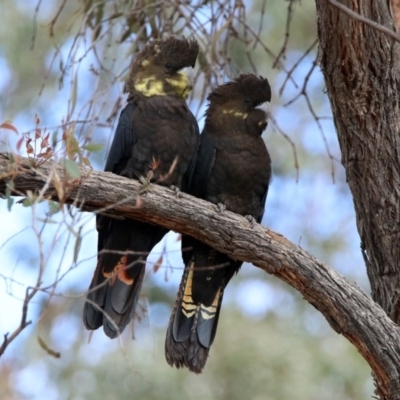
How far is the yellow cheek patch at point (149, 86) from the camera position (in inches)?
139

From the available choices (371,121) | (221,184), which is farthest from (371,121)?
(221,184)

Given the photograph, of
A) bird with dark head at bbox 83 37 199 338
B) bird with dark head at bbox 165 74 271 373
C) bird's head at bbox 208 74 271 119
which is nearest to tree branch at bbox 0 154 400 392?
bird with dark head at bbox 83 37 199 338

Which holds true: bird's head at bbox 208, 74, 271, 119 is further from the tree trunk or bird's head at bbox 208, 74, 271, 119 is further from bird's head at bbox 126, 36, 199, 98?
the tree trunk

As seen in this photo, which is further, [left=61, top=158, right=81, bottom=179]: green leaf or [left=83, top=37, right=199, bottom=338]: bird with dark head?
[left=83, top=37, right=199, bottom=338]: bird with dark head

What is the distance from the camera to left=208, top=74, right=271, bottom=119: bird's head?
368 cm

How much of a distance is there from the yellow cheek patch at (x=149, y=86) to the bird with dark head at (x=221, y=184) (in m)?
0.30

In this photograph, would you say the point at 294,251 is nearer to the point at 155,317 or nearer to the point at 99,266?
the point at 99,266

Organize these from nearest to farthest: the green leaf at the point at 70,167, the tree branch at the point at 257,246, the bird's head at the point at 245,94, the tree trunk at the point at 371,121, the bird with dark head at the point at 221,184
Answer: the green leaf at the point at 70,167
the tree branch at the point at 257,246
the tree trunk at the point at 371,121
the bird with dark head at the point at 221,184
the bird's head at the point at 245,94

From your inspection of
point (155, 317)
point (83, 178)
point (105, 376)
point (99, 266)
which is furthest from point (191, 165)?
point (155, 317)

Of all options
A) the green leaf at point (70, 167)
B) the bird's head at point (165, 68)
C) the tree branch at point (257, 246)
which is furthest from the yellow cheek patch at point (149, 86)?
the green leaf at point (70, 167)

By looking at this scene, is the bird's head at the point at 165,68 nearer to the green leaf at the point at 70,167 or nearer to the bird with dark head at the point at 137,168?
the bird with dark head at the point at 137,168

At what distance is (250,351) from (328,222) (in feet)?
5.86

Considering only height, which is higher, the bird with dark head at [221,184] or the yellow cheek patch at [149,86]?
the yellow cheek patch at [149,86]

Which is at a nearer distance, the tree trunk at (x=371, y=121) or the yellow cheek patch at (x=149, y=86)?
the tree trunk at (x=371, y=121)
